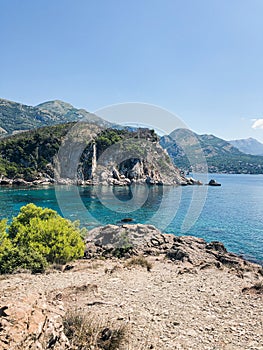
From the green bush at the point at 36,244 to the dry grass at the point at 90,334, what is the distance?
29.8 feet

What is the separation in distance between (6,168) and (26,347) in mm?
93168

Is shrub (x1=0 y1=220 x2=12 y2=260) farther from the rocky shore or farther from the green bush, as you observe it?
the rocky shore

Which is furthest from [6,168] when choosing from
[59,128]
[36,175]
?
[59,128]

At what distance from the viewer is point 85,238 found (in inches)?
974

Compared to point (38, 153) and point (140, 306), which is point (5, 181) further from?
point (140, 306)

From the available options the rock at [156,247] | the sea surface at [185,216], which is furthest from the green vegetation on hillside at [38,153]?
the rock at [156,247]

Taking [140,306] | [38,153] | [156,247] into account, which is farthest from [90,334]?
[38,153]

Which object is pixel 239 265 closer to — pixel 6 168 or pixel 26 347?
Answer: pixel 26 347

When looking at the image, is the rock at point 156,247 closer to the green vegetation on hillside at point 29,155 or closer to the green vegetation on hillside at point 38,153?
the green vegetation on hillside at point 38,153

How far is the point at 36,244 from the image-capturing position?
1598 centimetres

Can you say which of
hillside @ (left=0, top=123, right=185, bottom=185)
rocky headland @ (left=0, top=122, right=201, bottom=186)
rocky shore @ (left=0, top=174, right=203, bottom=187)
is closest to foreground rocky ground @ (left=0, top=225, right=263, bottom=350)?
rocky shore @ (left=0, top=174, right=203, bottom=187)

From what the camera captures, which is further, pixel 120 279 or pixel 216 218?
pixel 216 218

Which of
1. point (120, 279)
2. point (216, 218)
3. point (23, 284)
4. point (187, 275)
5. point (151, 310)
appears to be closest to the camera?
point (151, 310)

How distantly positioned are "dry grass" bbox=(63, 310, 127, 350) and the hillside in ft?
273
